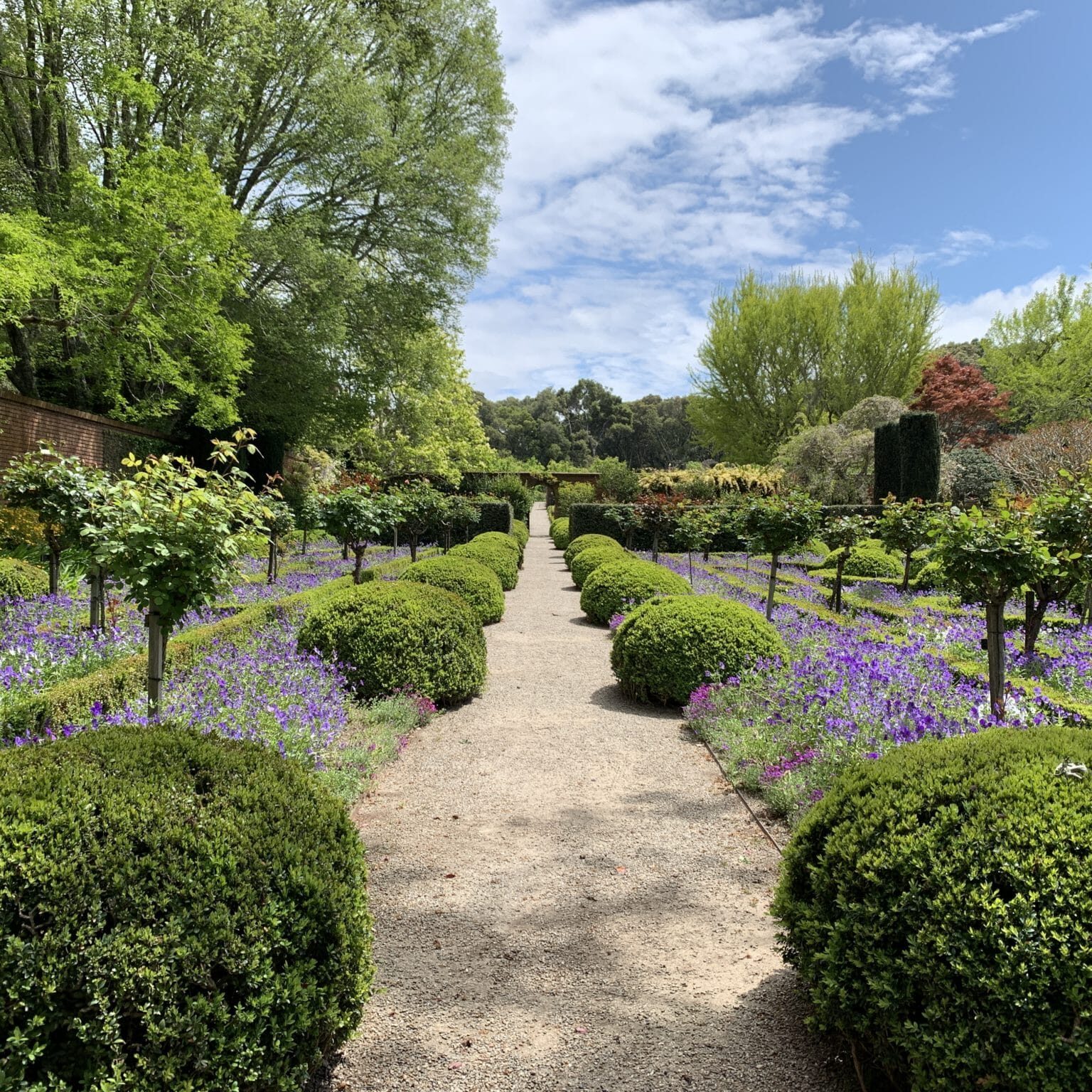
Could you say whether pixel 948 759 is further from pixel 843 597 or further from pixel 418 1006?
pixel 843 597

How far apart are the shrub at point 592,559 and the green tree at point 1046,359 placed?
21471 millimetres

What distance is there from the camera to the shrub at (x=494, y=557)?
39.2 feet

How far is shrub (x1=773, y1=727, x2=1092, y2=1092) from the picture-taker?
1518mm

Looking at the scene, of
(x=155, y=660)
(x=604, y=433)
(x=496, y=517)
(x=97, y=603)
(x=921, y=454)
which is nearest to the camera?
(x=155, y=660)

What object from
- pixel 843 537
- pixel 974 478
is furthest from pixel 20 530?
pixel 974 478

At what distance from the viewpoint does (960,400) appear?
31.1 metres

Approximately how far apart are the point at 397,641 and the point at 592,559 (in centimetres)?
705

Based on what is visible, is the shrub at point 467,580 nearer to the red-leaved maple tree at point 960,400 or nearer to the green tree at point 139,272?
the green tree at point 139,272

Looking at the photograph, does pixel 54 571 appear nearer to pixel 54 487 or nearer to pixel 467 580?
pixel 54 487

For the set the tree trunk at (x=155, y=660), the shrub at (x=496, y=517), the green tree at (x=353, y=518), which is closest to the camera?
the tree trunk at (x=155, y=660)

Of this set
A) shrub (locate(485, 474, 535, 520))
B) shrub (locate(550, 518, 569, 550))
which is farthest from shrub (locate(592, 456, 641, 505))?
shrub (locate(485, 474, 535, 520))

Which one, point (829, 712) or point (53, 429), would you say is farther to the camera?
point (53, 429)

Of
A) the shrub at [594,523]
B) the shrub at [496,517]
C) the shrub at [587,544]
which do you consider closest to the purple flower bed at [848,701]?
the shrub at [587,544]

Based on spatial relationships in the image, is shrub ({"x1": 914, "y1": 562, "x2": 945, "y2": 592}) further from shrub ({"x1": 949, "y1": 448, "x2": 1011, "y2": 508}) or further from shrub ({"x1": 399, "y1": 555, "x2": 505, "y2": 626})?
shrub ({"x1": 949, "y1": 448, "x2": 1011, "y2": 508})
